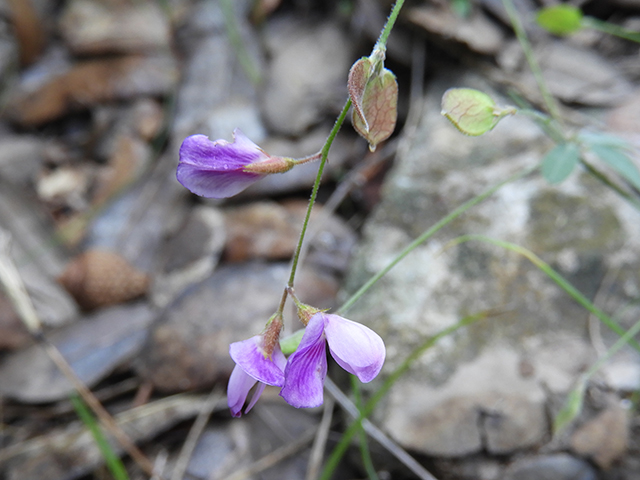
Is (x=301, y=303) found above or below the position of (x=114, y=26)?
below

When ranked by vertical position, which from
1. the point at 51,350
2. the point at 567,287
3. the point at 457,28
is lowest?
the point at 51,350

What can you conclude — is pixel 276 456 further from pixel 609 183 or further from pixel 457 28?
pixel 457 28

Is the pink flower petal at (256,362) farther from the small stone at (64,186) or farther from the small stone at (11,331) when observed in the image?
the small stone at (64,186)

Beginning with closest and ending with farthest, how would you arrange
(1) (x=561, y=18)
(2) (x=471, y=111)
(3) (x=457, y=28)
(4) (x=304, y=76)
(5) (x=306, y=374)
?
(5) (x=306, y=374), (2) (x=471, y=111), (1) (x=561, y=18), (3) (x=457, y=28), (4) (x=304, y=76)

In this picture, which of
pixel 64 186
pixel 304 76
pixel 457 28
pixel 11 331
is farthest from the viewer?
pixel 64 186

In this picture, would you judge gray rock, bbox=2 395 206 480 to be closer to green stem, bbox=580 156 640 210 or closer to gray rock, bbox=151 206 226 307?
gray rock, bbox=151 206 226 307

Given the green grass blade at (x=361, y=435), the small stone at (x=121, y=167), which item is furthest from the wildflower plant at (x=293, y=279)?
the small stone at (x=121, y=167)

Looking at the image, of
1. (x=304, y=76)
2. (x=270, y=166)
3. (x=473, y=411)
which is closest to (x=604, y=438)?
(x=473, y=411)
